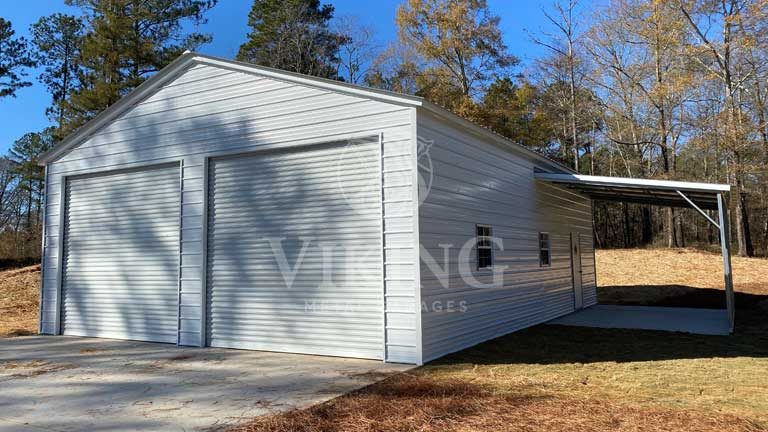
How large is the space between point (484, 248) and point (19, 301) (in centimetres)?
1472

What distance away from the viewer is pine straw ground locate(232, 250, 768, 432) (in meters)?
4.29

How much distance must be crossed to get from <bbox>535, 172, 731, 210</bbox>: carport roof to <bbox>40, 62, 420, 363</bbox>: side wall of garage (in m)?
4.78

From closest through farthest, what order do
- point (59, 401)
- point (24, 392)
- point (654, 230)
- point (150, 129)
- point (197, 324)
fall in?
point (59, 401)
point (24, 392)
point (197, 324)
point (150, 129)
point (654, 230)

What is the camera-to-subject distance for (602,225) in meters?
35.7

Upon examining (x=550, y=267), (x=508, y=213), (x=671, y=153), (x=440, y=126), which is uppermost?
(x=671, y=153)

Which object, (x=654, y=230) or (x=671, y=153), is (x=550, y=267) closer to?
(x=671, y=153)

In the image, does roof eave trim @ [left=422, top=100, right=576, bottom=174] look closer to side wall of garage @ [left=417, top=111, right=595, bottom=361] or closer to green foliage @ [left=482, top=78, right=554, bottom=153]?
side wall of garage @ [left=417, top=111, right=595, bottom=361]

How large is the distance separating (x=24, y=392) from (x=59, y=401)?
0.76m

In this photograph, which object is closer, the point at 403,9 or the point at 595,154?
the point at 403,9

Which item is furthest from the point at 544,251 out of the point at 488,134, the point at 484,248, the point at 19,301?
the point at 19,301

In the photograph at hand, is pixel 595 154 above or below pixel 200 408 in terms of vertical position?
above

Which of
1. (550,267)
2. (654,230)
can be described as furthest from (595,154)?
(550,267)

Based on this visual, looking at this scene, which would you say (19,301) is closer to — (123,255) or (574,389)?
(123,255)

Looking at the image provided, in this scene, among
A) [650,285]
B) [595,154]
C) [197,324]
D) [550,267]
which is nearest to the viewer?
[197,324]
